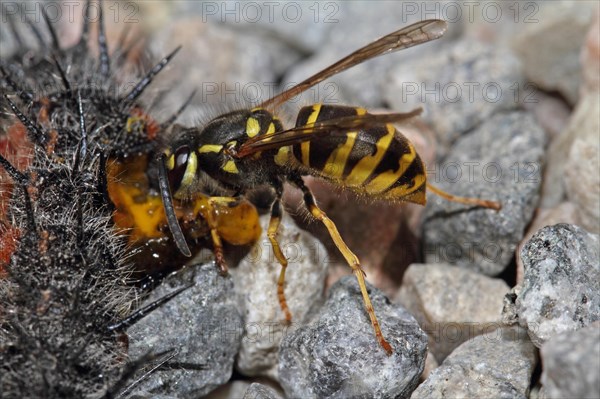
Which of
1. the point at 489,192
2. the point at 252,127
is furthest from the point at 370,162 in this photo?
the point at 489,192

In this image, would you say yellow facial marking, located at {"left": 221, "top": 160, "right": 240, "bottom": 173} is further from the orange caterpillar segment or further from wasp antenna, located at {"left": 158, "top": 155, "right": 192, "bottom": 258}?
wasp antenna, located at {"left": 158, "top": 155, "right": 192, "bottom": 258}

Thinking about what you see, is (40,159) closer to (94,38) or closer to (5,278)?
(5,278)

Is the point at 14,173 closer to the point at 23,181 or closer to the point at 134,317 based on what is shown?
the point at 23,181

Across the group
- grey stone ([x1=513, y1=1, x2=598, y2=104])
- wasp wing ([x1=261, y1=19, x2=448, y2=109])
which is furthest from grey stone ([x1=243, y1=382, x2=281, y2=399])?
grey stone ([x1=513, y1=1, x2=598, y2=104])

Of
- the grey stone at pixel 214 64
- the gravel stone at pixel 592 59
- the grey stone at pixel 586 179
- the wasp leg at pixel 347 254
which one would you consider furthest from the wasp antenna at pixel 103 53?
the gravel stone at pixel 592 59

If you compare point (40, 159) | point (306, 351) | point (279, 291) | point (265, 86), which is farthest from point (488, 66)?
point (40, 159)

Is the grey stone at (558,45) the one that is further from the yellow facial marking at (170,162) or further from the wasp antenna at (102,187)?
the wasp antenna at (102,187)
